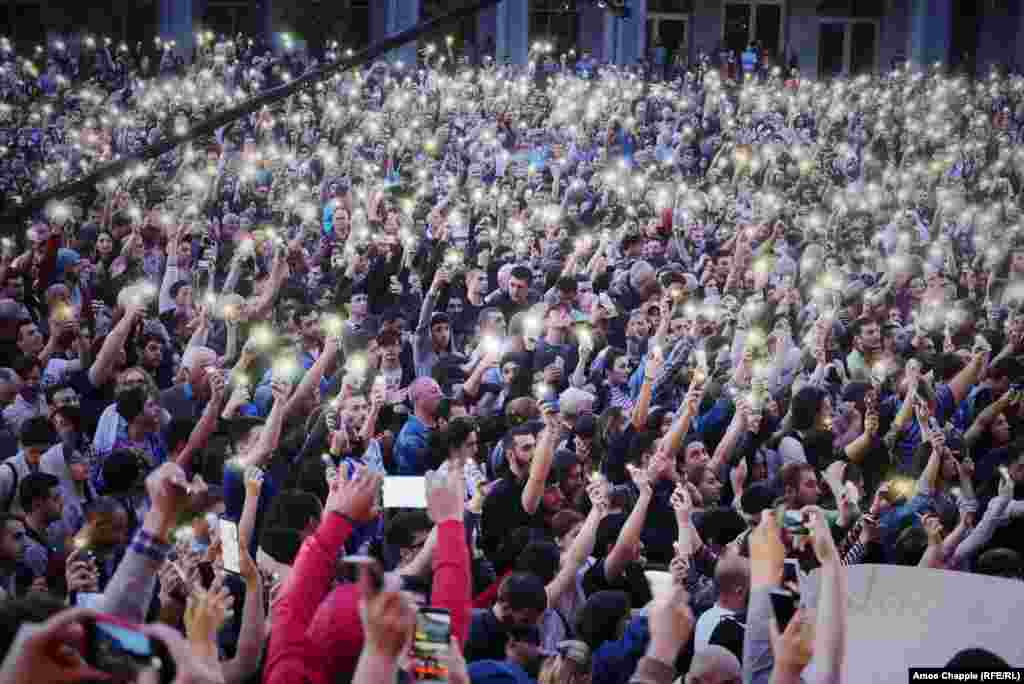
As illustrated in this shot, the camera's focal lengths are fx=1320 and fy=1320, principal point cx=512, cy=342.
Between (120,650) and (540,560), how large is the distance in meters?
2.97

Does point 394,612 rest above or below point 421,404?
below

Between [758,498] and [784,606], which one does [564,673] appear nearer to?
[784,606]

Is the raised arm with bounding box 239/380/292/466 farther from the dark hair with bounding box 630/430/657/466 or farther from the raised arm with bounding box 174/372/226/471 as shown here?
the dark hair with bounding box 630/430/657/466

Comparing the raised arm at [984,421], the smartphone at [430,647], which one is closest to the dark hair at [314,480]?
the smartphone at [430,647]

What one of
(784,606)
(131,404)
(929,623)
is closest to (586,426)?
(131,404)

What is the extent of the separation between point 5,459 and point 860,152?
46.9ft

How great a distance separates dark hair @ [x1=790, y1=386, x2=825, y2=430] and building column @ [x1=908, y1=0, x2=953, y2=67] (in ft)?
82.2

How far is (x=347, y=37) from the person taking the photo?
3209 cm

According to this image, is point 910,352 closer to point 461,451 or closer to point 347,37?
point 461,451

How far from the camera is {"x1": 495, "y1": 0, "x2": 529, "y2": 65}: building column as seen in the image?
29.0 metres

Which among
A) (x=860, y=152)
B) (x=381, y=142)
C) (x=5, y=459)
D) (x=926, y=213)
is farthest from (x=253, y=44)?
(x=5, y=459)

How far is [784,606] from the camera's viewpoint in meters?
3.15

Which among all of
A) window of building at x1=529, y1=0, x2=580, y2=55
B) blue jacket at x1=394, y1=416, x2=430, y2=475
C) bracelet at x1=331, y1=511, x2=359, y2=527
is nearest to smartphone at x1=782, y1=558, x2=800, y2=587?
bracelet at x1=331, y1=511, x2=359, y2=527

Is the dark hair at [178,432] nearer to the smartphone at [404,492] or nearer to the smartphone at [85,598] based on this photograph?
the smartphone at [404,492]
